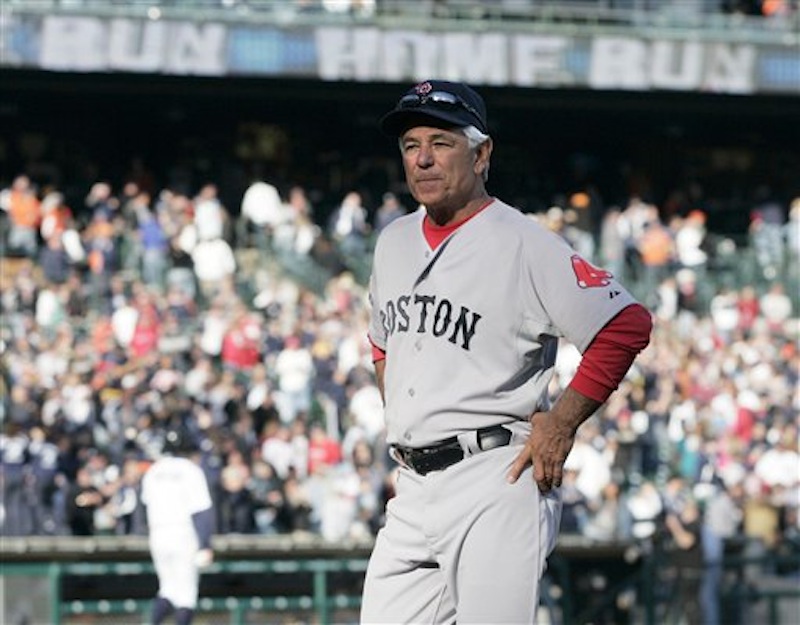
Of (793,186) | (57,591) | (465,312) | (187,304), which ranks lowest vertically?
(57,591)

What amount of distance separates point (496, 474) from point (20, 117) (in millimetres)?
20823

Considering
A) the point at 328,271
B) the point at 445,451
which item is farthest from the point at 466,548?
the point at 328,271

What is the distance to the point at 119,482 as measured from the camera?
51.0ft

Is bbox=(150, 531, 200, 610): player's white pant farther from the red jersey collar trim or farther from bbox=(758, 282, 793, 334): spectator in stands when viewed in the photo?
bbox=(758, 282, 793, 334): spectator in stands

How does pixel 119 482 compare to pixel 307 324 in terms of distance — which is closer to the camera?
pixel 119 482

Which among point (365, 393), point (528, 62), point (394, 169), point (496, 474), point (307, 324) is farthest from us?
point (394, 169)

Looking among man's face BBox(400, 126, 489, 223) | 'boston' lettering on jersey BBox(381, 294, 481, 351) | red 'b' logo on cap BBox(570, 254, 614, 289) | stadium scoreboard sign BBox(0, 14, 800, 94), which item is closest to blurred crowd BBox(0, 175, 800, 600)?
stadium scoreboard sign BBox(0, 14, 800, 94)

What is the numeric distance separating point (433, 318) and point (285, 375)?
12717 mm

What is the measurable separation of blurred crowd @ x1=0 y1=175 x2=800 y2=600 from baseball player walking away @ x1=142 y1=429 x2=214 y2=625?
2619mm

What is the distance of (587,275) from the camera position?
17.4ft

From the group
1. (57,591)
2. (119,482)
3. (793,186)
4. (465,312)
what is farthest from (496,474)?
(793,186)

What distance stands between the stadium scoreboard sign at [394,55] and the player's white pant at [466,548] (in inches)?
709

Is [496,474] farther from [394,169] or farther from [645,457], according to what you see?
[394,169]

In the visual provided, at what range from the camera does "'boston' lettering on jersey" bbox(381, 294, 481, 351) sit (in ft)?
17.7
